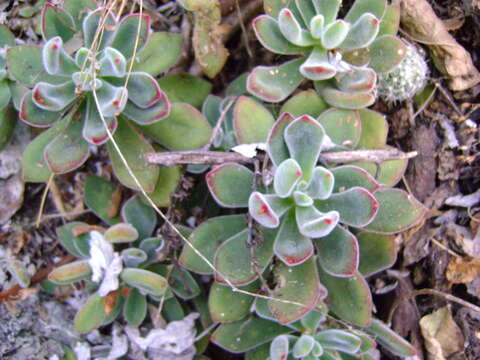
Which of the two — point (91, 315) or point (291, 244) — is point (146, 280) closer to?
point (91, 315)

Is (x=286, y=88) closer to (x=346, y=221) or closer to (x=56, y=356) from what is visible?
(x=346, y=221)

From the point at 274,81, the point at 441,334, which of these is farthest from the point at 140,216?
the point at 441,334

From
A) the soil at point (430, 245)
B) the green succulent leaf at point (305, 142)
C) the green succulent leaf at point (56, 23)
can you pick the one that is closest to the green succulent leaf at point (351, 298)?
the soil at point (430, 245)

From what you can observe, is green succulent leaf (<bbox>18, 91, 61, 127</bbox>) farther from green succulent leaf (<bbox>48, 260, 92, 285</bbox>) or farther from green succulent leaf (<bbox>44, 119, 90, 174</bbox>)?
green succulent leaf (<bbox>48, 260, 92, 285</bbox>)

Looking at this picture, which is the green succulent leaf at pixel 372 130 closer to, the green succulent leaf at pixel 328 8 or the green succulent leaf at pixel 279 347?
the green succulent leaf at pixel 328 8

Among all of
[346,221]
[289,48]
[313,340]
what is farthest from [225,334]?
[289,48]

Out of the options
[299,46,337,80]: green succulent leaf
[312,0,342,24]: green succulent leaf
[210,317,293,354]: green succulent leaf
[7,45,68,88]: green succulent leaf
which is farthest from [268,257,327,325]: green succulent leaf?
[7,45,68,88]: green succulent leaf
